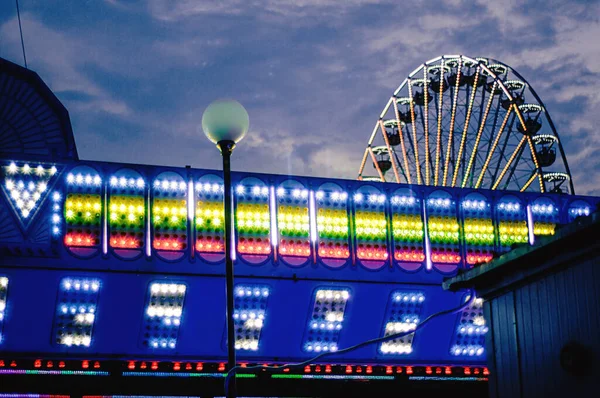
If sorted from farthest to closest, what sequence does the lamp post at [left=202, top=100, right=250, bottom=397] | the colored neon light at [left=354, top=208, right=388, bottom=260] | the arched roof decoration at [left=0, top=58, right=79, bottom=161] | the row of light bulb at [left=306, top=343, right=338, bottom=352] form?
the colored neon light at [left=354, top=208, right=388, bottom=260], the row of light bulb at [left=306, top=343, right=338, bottom=352], the arched roof decoration at [left=0, top=58, right=79, bottom=161], the lamp post at [left=202, top=100, right=250, bottom=397]

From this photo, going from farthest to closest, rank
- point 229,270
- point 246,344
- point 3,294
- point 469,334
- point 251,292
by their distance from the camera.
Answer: point 469,334, point 246,344, point 251,292, point 3,294, point 229,270

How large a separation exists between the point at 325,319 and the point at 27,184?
5938mm

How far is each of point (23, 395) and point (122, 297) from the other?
240 cm

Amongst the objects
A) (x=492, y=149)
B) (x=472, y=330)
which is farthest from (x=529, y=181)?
(x=472, y=330)

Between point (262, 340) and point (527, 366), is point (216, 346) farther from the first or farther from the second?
point (527, 366)

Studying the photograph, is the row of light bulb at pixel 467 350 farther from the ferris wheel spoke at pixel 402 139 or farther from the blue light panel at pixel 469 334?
the ferris wheel spoke at pixel 402 139

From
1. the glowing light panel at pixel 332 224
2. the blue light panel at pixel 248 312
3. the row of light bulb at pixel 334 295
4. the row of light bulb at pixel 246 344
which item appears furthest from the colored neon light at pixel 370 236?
the row of light bulb at pixel 246 344

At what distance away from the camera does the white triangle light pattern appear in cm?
1452

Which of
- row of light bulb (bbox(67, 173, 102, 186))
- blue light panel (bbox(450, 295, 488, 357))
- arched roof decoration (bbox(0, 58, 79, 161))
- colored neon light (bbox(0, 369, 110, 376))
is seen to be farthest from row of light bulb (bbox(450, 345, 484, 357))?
arched roof decoration (bbox(0, 58, 79, 161))

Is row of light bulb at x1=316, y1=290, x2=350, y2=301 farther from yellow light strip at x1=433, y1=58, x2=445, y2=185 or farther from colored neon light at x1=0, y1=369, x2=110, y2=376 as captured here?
yellow light strip at x1=433, y1=58, x2=445, y2=185

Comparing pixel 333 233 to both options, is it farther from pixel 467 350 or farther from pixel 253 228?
pixel 467 350

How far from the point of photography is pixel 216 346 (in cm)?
1551

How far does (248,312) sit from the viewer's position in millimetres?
15594

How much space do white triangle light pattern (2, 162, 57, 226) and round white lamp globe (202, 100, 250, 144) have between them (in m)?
5.67
